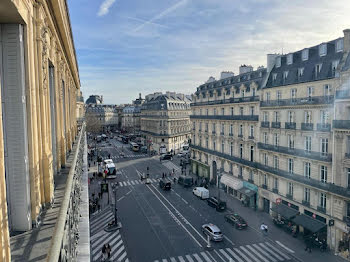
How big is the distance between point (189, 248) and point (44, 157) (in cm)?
2005

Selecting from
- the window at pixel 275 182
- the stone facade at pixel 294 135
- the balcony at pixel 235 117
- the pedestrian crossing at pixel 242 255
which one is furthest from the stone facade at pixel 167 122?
the pedestrian crossing at pixel 242 255

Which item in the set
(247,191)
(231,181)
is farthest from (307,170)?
(231,181)

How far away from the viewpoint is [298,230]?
26172mm

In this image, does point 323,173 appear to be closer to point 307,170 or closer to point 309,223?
point 307,170

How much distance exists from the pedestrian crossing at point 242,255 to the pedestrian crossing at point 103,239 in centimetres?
357

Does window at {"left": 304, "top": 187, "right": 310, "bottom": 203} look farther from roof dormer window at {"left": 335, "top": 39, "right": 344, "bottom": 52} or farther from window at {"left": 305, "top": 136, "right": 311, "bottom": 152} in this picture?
roof dormer window at {"left": 335, "top": 39, "right": 344, "bottom": 52}

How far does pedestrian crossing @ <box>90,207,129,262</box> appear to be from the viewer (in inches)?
869

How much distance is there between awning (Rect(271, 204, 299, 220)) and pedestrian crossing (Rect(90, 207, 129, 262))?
15445mm

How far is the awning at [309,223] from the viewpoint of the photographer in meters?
23.6

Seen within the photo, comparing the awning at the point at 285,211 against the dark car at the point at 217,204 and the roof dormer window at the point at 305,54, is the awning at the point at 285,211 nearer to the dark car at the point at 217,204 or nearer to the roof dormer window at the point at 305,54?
the dark car at the point at 217,204

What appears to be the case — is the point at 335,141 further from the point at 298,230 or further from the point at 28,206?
the point at 28,206

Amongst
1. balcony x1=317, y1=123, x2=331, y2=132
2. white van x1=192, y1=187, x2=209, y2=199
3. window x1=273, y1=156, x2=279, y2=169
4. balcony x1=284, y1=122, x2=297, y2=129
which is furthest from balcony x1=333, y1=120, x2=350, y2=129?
white van x1=192, y1=187, x2=209, y2=199

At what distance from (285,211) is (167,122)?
44240 mm

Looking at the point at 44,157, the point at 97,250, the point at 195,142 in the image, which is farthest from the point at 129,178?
the point at 44,157
